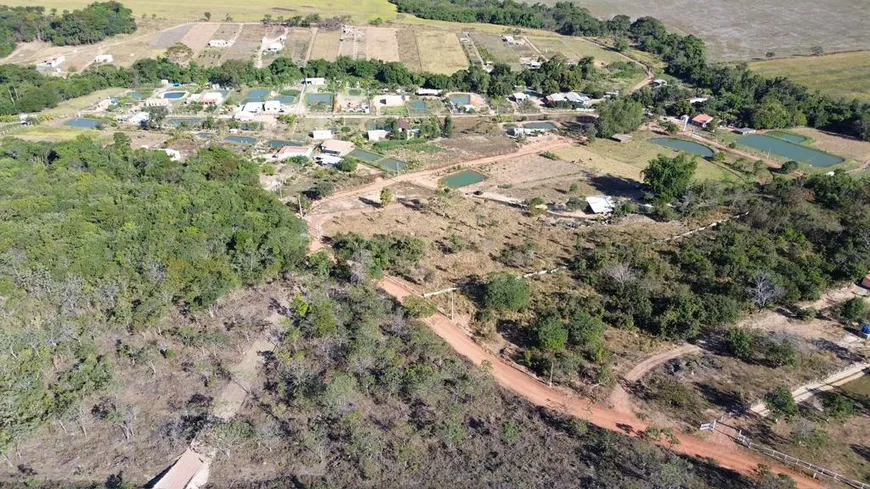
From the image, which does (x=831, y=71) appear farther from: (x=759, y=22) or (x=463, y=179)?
(x=463, y=179)

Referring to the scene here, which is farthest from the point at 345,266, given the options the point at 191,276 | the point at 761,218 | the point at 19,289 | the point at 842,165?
the point at 842,165

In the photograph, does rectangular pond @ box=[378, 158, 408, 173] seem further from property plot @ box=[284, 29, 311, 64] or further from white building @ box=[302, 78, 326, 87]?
property plot @ box=[284, 29, 311, 64]

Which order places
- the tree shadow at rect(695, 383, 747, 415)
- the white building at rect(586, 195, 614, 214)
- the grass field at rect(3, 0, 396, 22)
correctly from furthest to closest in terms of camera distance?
the grass field at rect(3, 0, 396, 22) < the white building at rect(586, 195, 614, 214) < the tree shadow at rect(695, 383, 747, 415)

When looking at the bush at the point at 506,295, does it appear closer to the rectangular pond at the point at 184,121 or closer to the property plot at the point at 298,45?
the rectangular pond at the point at 184,121

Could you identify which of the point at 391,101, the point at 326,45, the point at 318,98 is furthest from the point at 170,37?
the point at 391,101

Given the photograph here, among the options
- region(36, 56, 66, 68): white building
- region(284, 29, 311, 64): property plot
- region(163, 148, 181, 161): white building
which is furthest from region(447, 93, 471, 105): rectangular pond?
region(36, 56, 66, 68): white building
